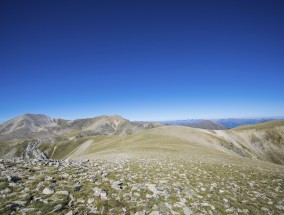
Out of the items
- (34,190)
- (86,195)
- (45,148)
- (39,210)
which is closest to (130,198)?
(86,195)

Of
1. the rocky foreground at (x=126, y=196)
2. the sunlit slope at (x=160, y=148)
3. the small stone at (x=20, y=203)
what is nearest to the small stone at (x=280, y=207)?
the rocky foreground at (x=126, y=196)

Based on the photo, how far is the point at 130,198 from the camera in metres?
8.66

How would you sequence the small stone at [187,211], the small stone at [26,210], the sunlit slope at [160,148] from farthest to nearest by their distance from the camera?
the sunlit slope at [160,148], the small stone at [187,211], the small stone at [26,210]

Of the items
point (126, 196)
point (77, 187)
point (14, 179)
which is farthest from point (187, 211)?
point (14, 179)

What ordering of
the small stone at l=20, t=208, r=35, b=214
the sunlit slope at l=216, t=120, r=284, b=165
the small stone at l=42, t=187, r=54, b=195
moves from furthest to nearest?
the sunlit slope at l=216, t=120, r=284, b=165 → the small stone at l=42, t=187, r=54, b=195 → the small stone at l=20, t=208, r=35, b=214

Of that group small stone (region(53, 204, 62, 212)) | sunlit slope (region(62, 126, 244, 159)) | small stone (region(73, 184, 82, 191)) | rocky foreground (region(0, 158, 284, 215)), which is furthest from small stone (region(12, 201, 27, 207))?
sunlit slope (region(62, 126, 244, 159))

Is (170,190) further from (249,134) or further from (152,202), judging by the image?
(249,134)

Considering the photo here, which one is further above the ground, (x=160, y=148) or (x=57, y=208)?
(x=57, y=208)

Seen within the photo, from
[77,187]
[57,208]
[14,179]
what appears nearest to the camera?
[57,208]

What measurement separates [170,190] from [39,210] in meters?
6.74

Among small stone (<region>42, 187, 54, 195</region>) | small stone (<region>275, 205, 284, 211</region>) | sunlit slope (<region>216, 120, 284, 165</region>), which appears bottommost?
sunlit slope (<region>216, 120, 284, 165</region>)

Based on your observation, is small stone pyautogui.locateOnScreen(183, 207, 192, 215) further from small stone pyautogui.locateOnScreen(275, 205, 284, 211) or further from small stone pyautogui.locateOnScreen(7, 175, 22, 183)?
small stone pyautogui.locateOnScreen(7, 175, 22, 183)

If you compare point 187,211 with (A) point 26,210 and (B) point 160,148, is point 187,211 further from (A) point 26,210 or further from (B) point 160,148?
(B) point 160,148

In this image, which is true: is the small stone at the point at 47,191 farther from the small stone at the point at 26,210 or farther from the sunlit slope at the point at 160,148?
the sunlit slope at the point at 160,148
